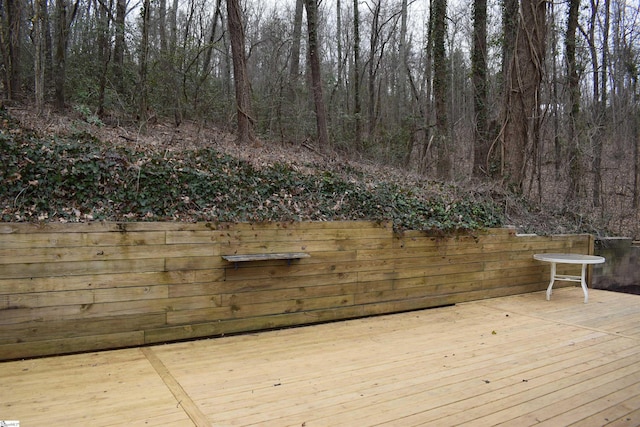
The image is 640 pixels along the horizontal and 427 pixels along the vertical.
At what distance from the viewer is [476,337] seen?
12.3ft

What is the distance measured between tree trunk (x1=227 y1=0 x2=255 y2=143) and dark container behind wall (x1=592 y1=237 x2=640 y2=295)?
585 cm

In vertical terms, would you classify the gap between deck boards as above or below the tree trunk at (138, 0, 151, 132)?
below

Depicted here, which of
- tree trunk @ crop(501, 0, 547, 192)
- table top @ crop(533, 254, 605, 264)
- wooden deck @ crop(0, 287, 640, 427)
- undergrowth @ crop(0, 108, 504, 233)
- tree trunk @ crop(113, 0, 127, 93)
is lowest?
wooden deck @ crop(0, 287, 640, 427)

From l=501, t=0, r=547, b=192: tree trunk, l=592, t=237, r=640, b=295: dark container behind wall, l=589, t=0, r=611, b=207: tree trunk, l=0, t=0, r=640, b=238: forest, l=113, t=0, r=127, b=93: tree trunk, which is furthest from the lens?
l=589, t=0, r=611, b=207: tree trunk

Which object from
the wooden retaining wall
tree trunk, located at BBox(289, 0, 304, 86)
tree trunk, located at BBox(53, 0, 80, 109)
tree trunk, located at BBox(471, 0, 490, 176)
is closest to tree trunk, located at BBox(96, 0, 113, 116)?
tree trunk, located at BBox(53, 0, 80, 109)

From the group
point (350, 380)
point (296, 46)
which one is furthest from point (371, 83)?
point (350, 380)

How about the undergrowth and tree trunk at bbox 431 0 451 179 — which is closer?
the undergrowth

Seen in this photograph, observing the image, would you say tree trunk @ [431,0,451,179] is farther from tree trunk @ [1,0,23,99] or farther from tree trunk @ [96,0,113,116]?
tree trunk @ [1,0,23,99]

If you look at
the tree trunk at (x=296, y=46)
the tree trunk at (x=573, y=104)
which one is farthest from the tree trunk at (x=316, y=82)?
the tree trunk at (x=573, y=104)

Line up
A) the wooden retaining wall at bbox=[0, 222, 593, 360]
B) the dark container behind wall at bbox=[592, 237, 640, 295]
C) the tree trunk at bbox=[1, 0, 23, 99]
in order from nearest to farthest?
the wooden retaining wall at bbox=[0, 222, 593, 360] < the dark container behind wall at bbox=[592, 237, 640, 295] < the tree trunk at bbox=[1, 0, 23, 99]

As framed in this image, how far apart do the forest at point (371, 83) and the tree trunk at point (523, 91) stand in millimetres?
20

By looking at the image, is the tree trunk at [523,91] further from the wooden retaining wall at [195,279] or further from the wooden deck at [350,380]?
the wooden deck at [350,380]

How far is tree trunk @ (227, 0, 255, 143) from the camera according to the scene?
6.66 metres

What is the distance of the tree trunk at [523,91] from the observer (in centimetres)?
723
